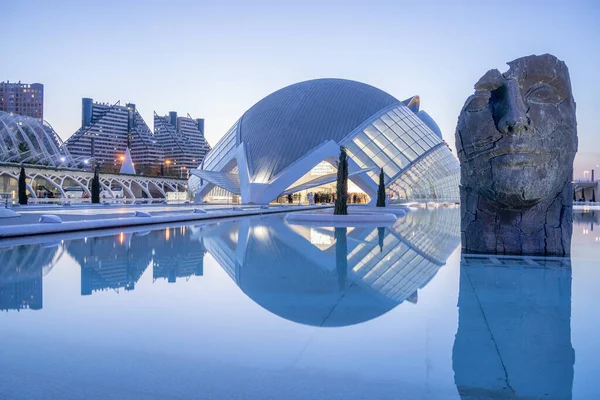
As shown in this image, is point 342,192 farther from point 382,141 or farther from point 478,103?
point 382,141

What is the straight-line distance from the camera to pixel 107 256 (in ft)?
28.0

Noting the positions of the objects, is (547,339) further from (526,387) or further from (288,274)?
(288,274)

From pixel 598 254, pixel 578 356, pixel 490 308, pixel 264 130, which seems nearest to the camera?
pixel 578 356

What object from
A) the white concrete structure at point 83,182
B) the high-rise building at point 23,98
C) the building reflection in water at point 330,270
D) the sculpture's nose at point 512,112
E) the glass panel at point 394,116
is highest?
the high-rise building at point 23,98

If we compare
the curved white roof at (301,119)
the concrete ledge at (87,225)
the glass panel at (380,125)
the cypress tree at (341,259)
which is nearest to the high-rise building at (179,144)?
the curved white roof at (301,119)

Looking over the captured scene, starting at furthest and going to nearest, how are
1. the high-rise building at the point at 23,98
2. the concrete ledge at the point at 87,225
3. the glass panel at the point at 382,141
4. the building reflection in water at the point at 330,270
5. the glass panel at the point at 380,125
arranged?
the high-rise building at the point at 23,98, the glass panel at the point at 380,125, the glass panel at the point at 382,141, the concrete ledge at the point at 87,225, the building reflection in water at the point at 330,270

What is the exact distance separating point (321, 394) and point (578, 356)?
1938mm

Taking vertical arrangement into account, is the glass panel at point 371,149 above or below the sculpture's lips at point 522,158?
above

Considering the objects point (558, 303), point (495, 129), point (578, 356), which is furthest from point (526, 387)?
point (495, 129)

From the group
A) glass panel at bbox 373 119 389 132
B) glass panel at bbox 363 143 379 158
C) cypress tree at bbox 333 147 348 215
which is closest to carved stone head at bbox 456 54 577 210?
cypress tree at bbox 333 147 348 215

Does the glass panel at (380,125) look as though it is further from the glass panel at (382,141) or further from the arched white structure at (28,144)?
the arched white structure at (28,144)

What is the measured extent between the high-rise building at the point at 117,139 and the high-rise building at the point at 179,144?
272 cm

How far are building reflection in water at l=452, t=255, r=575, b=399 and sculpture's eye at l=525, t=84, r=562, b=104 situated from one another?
292 centimetres

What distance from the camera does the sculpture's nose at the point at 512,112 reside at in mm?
7617
